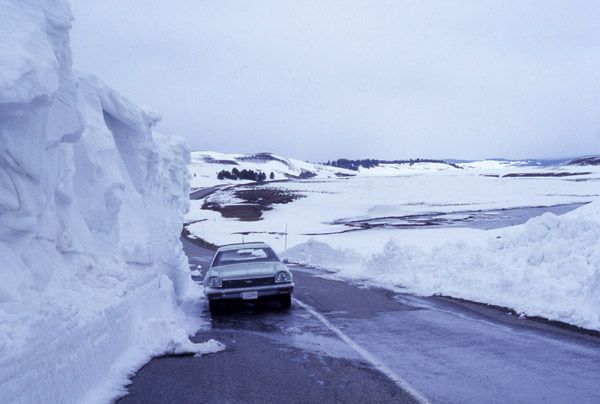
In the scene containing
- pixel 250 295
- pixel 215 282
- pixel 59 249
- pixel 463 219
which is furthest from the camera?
pixel 463 219

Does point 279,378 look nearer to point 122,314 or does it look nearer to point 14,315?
point 122,314

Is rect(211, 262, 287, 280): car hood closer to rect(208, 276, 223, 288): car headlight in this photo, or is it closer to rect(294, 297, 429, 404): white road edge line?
rect(208, 276, 223, 288): car headlight

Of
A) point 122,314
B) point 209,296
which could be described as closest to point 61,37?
point 122,314

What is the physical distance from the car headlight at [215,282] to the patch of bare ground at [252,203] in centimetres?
4707

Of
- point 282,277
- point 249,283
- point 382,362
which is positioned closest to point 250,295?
point 249,283

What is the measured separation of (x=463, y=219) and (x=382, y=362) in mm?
42909

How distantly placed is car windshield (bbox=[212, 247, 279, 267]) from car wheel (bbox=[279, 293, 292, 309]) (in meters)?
0.96

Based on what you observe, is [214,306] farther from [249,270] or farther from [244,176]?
[244,176]

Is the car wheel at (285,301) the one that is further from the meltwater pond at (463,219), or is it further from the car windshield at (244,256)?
the meltwater pond at (463,219)

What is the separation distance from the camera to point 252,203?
74625 millimetres

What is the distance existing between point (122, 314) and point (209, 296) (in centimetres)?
464

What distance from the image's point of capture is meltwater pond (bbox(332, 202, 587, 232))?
4391 centimetres

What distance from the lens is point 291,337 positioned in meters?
9.62

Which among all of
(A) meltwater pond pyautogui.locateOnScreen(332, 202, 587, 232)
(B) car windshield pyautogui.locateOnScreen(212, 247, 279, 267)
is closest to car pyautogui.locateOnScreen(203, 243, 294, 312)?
(B) car windshield pyautogui.locateOnScreen(212, 247, 279, 267)
